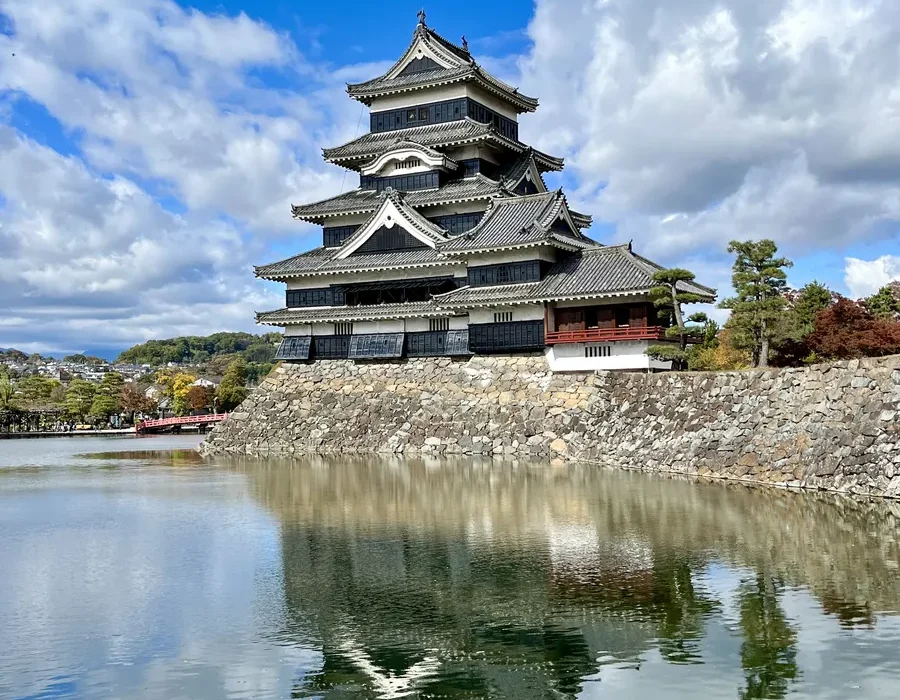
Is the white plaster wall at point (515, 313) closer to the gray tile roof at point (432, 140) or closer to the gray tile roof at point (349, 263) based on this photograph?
the gray tile roof at point (349, 263)

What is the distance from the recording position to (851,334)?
3095 cm

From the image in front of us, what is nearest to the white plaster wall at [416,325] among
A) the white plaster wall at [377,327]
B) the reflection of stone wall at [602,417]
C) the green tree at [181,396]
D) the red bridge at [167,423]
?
the white plaster wall at [377,327]

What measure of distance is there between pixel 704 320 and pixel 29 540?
25190mm

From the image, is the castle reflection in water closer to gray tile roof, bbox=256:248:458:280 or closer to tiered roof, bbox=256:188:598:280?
tiered roof, bbox=256:188:598:280

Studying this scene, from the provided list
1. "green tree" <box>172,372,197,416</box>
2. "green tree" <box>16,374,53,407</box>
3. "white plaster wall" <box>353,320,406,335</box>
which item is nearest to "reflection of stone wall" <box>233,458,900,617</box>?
"white plaster wall" <box>353,320,406,335</box>

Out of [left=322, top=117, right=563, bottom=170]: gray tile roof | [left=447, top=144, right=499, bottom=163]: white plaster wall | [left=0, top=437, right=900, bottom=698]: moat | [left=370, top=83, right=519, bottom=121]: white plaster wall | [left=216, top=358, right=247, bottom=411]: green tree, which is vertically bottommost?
[left=0, top=437, right=900, bottom=698]: moat

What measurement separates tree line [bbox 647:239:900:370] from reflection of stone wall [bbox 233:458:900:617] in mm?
7464

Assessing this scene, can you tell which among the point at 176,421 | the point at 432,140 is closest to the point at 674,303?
the point at 432,140

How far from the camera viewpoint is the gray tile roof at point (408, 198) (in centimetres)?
4284

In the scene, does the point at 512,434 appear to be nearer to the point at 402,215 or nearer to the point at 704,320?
the point at 704,320

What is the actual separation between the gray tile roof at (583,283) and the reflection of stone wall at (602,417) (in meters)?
2.78

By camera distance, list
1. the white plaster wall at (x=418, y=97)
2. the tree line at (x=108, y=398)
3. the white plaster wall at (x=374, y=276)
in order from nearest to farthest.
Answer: the white plaster wall at (x=374, y=276)
the white plaster wall at (x=418, y=97)
the tree line at (x=108, y=398)

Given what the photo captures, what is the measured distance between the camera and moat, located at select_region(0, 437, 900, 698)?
10070 mm

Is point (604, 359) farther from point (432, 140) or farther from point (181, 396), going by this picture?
point (181, 396)
